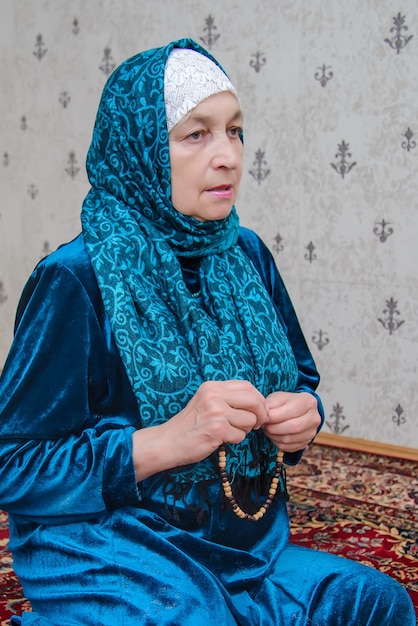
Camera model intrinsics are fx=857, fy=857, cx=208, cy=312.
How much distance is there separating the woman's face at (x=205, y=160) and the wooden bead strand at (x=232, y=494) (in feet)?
1.31

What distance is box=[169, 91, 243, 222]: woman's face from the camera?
4.51 ft

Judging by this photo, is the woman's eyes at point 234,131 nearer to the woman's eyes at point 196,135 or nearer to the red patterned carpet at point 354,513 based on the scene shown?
the woman's eyes at point 196,135

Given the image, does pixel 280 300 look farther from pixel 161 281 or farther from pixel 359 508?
pixel 359 508

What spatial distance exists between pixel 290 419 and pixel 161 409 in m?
0.20

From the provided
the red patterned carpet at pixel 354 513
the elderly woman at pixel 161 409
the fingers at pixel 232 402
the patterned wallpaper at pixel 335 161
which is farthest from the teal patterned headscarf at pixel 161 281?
the patterned wallpaper at pixel 335 161

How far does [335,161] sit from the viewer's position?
322cm

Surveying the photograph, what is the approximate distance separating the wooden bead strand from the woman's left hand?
0.06 m

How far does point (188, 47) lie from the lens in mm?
1475

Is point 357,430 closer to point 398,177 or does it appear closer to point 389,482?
point 389,482

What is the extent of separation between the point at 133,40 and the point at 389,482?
2123 millimetres

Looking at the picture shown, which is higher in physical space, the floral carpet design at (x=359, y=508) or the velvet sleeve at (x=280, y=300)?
the velvet sleeve at (x=280, y=300)

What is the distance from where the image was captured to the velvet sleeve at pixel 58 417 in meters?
1.24

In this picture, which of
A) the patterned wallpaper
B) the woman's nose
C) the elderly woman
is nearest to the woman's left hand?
the elderly woman

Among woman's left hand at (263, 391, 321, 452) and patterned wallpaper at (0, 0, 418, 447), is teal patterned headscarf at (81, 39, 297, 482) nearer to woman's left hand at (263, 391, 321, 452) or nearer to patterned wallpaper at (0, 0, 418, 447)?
woman's left hand at (263, 391, 321, 452)
